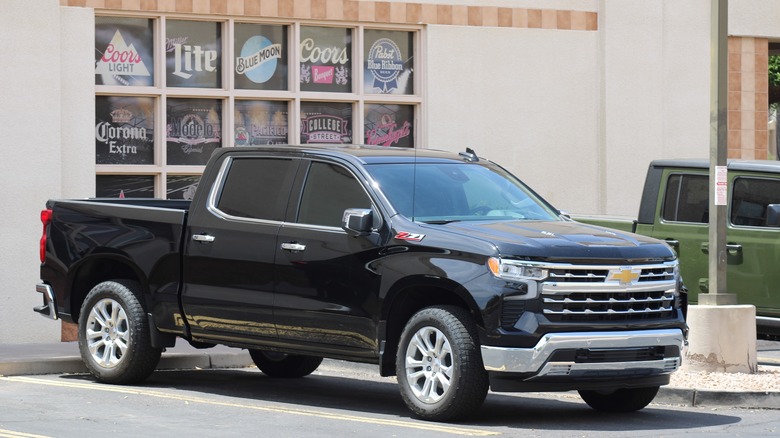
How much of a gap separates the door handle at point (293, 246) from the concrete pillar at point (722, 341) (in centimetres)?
371

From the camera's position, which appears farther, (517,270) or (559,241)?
(559,241)

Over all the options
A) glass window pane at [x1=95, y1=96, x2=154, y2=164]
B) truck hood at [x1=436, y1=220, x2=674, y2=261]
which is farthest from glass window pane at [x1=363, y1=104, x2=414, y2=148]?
truck hood at [x1=436, y1=220, x2=674, y2=261]

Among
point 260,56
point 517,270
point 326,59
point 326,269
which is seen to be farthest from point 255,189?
point 326,59

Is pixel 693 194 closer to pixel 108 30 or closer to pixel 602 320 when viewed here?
pixel 602 320

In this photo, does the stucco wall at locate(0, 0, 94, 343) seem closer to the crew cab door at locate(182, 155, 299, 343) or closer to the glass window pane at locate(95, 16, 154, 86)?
the glass window pane at locate(95, 16, 154, 86)

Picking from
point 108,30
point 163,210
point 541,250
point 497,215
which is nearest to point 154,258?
point 163,210

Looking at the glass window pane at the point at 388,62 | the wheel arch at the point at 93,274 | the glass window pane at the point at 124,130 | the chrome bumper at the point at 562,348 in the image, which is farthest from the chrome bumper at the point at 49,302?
the glass window pane at the point at 388,62

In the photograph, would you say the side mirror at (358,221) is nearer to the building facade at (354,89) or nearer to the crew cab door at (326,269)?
the crew cab door at (326,269)

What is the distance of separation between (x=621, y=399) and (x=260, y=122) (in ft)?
24.2

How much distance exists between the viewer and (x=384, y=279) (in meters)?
10.1

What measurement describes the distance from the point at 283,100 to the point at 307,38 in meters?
0.79

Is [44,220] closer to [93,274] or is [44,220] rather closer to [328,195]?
[93,274]

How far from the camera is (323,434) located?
9211 millimetres

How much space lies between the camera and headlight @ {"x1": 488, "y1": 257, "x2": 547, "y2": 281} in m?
9.48
